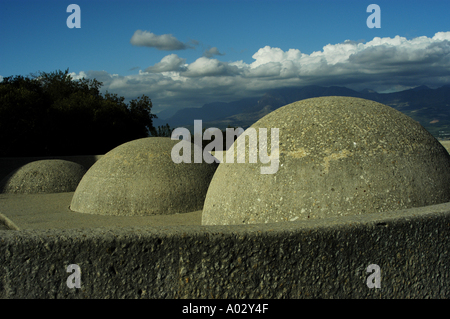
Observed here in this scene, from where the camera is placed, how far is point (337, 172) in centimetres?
423

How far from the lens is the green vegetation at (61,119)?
22781mm

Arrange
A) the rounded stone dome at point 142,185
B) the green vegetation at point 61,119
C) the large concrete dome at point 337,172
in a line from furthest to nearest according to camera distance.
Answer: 1. the green vegetation at point 61,119
2. the rounded stone dome at point 142,185
3. the large concrete dome at point 337,172

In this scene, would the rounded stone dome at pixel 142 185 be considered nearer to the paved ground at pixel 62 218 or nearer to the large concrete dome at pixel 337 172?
the paved ground at pixel 62 218

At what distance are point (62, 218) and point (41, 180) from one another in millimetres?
5101

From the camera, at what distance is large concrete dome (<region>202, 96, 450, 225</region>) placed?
13.7 feet

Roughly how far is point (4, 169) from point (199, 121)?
42.3 ft

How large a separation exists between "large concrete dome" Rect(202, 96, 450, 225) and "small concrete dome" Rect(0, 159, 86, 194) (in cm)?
934

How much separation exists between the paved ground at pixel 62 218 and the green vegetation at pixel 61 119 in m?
14.8

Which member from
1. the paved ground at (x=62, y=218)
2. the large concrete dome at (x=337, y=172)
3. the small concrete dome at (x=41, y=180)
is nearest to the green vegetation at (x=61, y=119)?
the small concrete dome at (x=41, y=180)

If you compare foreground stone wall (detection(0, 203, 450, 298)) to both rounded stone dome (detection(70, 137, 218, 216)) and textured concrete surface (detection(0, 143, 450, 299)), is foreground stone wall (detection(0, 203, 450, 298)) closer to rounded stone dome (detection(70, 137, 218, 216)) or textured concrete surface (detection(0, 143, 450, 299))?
textured concrete surface (detection(0, 143, 450, 299))

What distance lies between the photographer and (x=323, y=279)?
292cm

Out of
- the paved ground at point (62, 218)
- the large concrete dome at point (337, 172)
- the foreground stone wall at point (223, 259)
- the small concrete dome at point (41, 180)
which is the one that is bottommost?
the paved ground at point (62, 218)

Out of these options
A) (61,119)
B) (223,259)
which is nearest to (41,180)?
(223,259)

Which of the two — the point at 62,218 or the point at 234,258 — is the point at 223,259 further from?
the point at 62,218
